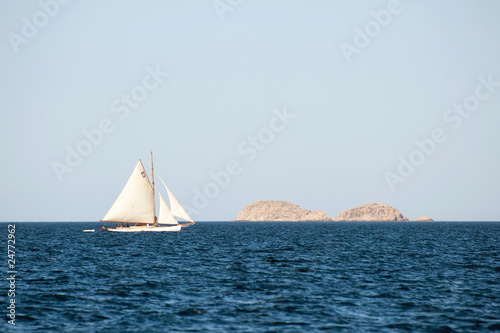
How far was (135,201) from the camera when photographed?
3996 inches

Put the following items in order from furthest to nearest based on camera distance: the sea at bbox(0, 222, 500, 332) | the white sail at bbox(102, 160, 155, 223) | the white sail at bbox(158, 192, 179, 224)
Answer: the white sail at bbox(158, 192, 179, 224)
the white sail at bbox(102, 160, 155, 223)
the sea at bbox(0, 222, 500, 332)

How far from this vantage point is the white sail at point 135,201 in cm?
10000

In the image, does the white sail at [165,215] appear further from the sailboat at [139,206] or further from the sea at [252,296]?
the sea at [252,296]

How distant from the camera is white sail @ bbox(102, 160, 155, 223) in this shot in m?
100

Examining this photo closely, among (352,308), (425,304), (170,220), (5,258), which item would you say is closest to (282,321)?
(352,308)

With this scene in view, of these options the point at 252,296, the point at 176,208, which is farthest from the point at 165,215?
the point at 252,296

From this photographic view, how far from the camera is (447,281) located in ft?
120

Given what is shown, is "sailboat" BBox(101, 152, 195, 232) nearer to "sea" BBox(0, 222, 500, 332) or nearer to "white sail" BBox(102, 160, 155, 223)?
"white sail" BBox(102, 160, 155, 223)

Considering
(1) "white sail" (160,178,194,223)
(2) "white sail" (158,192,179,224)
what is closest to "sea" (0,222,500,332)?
(2) "white sail" (158,192,179,224)

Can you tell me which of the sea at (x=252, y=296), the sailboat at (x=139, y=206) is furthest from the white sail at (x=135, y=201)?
the sea at (x=252, y=296)

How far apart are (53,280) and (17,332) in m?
14.5

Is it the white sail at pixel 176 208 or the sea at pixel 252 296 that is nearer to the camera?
the sea at pixel 252 296

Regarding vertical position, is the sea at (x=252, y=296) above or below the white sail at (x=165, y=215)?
below

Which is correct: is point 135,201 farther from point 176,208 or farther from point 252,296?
point 252,296
